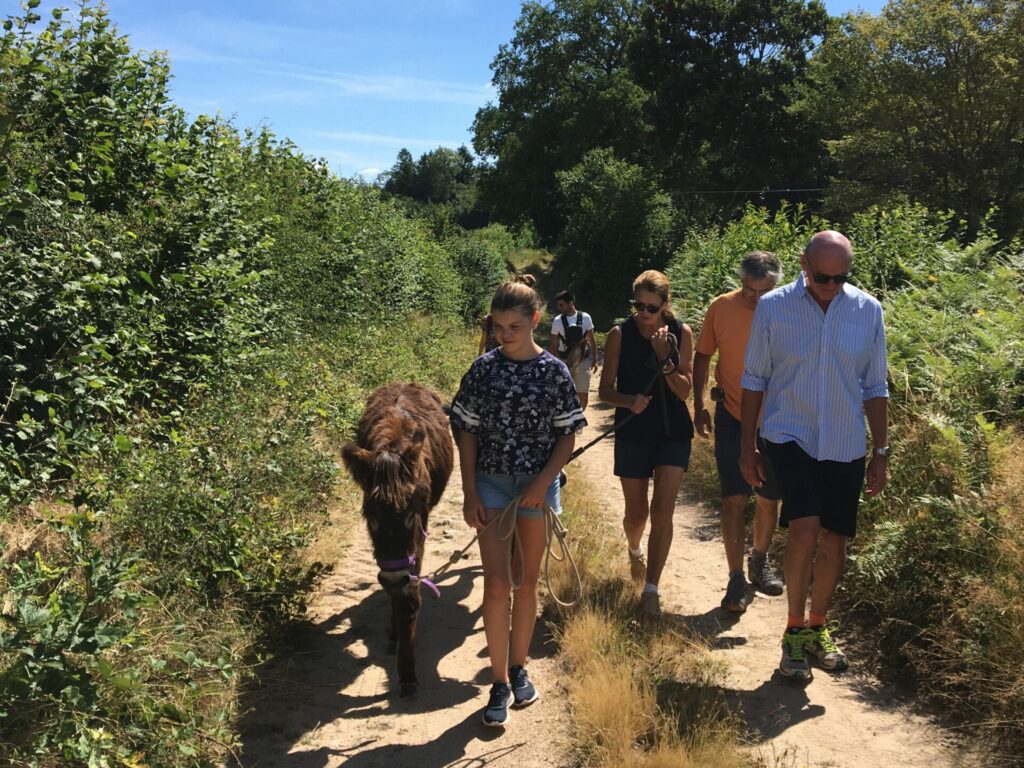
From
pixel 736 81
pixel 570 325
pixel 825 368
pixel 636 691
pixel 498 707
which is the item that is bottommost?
pixel 498 707

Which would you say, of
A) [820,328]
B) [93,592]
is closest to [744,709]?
[820,328]

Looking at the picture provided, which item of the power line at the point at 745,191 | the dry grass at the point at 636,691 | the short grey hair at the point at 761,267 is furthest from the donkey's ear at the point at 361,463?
the power line at the point at 745,191

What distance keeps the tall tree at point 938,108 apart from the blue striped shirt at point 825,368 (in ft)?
75.2

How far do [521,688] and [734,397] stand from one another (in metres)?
2.45

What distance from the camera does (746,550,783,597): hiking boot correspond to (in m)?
5.75

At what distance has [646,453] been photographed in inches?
211

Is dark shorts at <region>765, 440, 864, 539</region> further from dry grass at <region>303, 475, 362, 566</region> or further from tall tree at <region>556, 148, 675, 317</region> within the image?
tall tree at <region>556, 148, 675, 317</region>

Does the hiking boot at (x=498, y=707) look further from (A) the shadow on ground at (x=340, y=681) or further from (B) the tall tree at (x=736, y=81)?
(B) the tall tree at (x=736, y=81)

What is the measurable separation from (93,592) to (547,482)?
2.13 m

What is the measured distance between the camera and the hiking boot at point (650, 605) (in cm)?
534

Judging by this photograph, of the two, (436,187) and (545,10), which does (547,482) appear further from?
(436,187)

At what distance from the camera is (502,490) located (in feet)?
13.8

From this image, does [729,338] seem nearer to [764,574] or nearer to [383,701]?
[764,574]

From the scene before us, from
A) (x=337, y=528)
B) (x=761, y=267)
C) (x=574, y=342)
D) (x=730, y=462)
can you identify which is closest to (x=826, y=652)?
(x=730, y=462)
